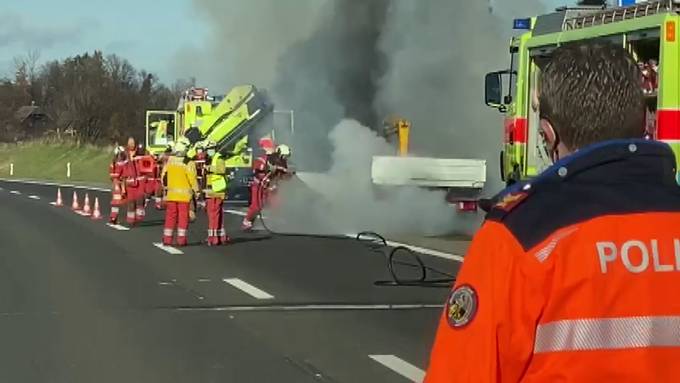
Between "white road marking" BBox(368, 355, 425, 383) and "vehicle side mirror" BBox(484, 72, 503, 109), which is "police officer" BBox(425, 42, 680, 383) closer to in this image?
"white road marking" BBox(368, 355, 425, 383)

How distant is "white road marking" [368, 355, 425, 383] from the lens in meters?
6.74

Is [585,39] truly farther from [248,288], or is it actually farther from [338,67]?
[338,67]

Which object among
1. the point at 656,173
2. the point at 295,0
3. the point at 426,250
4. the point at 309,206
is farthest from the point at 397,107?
the point at 656,173

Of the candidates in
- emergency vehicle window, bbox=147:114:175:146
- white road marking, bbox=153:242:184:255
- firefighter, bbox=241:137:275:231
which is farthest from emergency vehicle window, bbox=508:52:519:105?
emergency vehicle window, bbox=147:114:175:146

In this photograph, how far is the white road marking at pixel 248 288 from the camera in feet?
34.2

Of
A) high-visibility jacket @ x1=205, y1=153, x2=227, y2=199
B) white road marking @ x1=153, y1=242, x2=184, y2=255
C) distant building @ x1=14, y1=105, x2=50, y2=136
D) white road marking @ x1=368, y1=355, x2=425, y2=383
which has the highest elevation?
distant building @ x1=14, y1=105, x2=50, y2=136

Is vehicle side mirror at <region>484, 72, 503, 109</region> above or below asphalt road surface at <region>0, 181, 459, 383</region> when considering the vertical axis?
above

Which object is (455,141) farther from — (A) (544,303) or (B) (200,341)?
(A) (544,303)

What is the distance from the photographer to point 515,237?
1.76 meters

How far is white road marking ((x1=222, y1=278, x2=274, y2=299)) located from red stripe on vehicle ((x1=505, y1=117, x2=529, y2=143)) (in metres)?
3.56

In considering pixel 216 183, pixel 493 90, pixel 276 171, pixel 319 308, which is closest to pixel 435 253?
pixel 493 90

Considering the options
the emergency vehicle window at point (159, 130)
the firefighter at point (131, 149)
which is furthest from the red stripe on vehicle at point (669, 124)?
the emergency vehicle window at point (159, 130)

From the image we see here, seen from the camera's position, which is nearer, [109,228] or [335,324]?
[335,324]

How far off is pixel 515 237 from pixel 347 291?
9117mm
